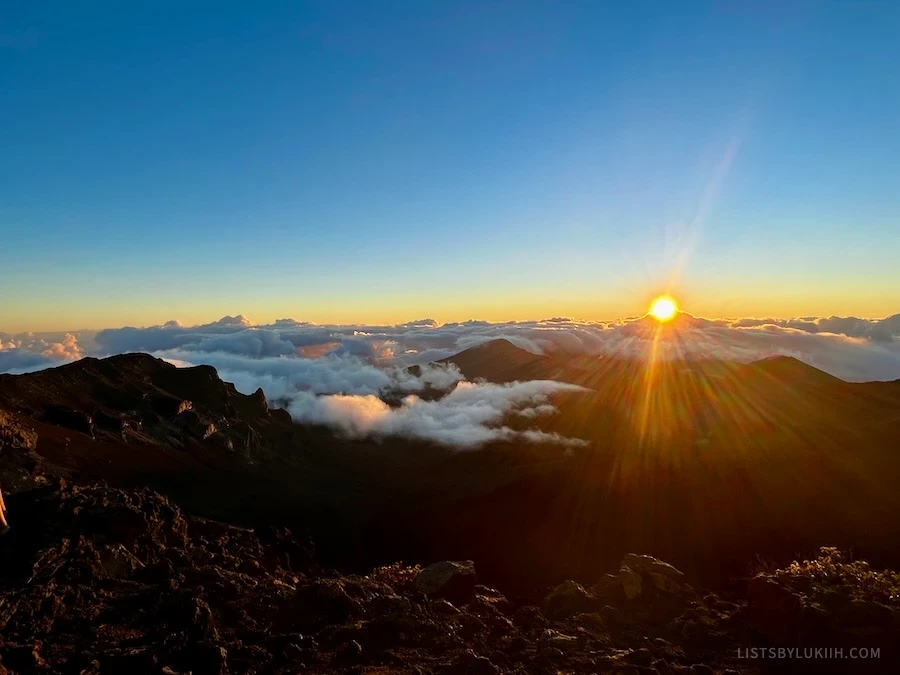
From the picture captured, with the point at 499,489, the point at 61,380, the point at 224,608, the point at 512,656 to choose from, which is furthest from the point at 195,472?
the point at 512,656

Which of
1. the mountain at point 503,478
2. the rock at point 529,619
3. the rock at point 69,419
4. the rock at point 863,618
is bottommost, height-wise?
the mountain at point 503,478

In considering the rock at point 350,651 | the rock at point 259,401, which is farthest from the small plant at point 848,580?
the rock at point 259,401

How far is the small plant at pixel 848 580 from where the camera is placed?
15594 millimetres

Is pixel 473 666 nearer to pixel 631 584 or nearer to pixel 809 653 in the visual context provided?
pixel 809 653

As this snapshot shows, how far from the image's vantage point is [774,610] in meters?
16.4

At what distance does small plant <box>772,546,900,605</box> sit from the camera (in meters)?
15.6

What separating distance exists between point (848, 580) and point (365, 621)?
15.6m

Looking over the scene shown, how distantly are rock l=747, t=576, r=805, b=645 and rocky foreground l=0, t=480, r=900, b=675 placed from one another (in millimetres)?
53

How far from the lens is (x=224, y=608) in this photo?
1587 centimetres

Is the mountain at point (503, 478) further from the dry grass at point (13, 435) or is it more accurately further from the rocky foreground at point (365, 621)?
the rocky foreground at point (365, 621)

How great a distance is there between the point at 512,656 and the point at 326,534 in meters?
61.4

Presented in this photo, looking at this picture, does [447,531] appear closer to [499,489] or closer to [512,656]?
[499,489]

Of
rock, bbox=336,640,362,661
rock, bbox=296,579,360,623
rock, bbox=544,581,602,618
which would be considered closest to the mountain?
rock, bbox=296,579,360,623

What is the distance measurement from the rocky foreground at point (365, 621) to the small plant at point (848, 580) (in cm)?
7
